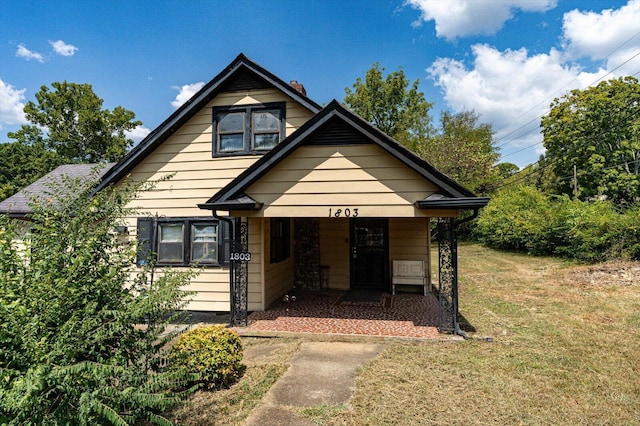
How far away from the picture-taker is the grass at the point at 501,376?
3559mm

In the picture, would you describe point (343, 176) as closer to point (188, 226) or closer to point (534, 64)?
point (188, 226)

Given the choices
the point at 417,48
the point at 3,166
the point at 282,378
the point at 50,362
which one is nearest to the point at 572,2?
the point at 417,48

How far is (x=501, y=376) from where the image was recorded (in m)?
4.43

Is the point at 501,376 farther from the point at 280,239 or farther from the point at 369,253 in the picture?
the point at 280,239

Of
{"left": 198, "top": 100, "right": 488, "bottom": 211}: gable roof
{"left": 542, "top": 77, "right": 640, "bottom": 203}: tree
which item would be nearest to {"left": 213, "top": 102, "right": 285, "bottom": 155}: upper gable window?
{"left": 198, "top": 100, "right": 488, "bottom": 211}: gable roof

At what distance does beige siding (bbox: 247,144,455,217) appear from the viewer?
19.8 feet

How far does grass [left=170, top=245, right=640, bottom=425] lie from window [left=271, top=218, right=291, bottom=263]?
9.56 ft

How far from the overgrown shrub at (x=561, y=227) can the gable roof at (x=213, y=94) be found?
42.1 feet

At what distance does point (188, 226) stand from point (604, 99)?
36691mm

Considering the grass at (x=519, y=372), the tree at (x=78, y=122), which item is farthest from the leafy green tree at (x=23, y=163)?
the grass at (x=519, y=372)

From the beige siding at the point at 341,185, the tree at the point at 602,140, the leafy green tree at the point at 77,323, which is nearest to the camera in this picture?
the leafy green tree at the point at 77,323

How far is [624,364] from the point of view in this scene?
190 inches

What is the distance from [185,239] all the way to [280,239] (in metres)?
2.50

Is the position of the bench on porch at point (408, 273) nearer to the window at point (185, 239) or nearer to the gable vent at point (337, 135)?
the gable vent at point (337, 135)
